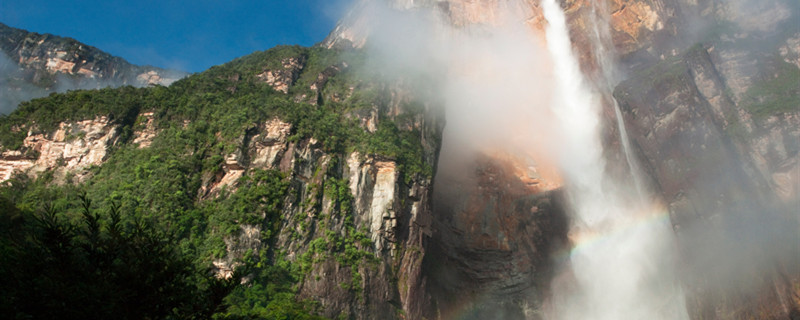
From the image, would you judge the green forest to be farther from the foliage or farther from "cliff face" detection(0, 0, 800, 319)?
the foliage

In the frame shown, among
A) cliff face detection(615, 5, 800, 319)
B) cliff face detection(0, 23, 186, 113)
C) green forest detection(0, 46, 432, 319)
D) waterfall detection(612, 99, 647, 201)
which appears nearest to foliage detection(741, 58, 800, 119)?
cliff face detection(615, 5, 800, 319)

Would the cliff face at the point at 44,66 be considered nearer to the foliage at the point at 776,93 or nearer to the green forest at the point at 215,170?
the green forest at the point at 215,170

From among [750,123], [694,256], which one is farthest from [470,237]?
[750,123]

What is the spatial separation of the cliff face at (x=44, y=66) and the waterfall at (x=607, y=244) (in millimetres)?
41181

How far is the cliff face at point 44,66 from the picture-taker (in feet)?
160

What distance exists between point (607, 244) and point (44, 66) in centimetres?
5679

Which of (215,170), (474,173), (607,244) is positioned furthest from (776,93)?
(215,170)

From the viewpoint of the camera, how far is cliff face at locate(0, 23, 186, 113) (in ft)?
160

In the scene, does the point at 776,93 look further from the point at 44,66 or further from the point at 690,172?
the point at 44,66

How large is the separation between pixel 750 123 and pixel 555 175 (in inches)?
540

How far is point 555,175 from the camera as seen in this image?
40688 mm

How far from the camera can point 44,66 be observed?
51125 mm

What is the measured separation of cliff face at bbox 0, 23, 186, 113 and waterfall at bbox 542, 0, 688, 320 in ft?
135

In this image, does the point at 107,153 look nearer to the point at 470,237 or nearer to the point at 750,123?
the point at 470,237
